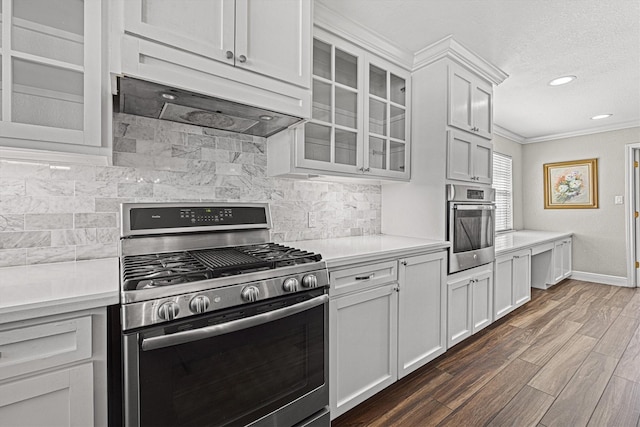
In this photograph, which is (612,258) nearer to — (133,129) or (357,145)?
(357,145)

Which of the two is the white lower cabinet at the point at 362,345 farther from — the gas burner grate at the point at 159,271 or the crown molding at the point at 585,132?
the crown molding at the point at 585,132

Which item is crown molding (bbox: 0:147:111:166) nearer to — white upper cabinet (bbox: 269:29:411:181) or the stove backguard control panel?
the stove backguard control panel

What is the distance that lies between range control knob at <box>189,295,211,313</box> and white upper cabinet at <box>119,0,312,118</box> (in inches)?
33.4

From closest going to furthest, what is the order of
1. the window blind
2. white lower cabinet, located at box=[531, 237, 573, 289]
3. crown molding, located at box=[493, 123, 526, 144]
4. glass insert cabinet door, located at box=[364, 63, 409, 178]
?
glass insert cabinet door, located at box=[364, 63, 409, 178] < white lower cabinet, located at box=[531, 237, 573, 289] < crown molding, located at box=[493, 123, 526, 144] < the window blind

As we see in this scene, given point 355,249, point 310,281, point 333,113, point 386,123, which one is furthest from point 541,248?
point 310,281

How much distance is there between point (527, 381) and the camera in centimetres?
213

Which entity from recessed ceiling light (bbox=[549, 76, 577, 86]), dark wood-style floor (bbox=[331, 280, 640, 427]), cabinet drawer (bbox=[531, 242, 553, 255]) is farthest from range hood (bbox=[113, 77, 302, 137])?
cabinet drawer (bbox=[531, 242, 553, 255])

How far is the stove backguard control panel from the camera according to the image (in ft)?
4.98

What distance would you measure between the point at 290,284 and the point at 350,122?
1292mm

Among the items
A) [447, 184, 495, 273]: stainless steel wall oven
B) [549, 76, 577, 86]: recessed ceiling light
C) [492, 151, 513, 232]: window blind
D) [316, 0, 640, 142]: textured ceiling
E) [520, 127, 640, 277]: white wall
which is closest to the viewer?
[316, 0, 640, 142]: textured ceiling

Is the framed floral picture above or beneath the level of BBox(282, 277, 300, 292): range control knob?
above

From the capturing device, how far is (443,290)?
7.54 feet

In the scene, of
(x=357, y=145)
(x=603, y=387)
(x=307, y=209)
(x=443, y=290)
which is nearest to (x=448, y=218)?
(x=443, y=290)

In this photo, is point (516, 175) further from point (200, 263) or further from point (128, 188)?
point (128, 188)
